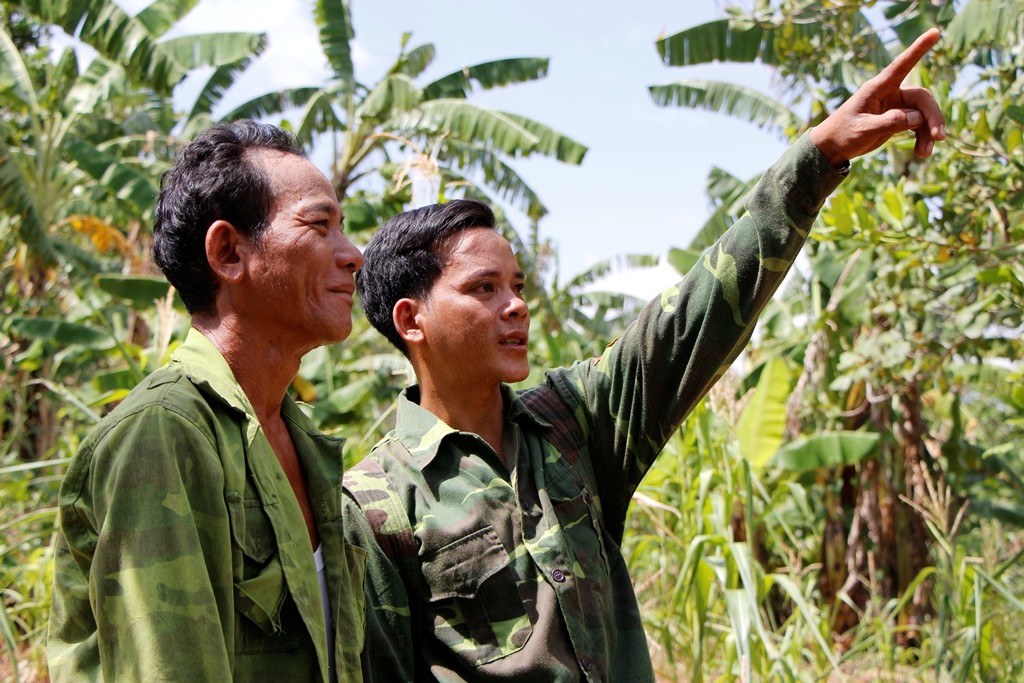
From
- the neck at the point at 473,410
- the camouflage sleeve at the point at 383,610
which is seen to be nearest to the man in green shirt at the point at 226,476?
the camouflage sleeve at the point at 383,610

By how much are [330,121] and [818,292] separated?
5424 millimetres

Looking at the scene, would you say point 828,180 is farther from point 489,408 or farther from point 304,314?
point 304,314

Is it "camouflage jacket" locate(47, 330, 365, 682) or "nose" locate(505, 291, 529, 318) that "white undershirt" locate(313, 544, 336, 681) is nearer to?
"camouflage jacket" locate(47, 330, 365, 682)

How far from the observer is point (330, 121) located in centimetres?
980

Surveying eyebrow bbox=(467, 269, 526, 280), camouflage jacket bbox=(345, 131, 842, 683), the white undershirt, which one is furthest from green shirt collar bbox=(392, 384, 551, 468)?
the white undershirt

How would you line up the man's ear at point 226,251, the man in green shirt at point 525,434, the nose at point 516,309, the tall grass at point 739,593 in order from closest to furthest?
1. the man's ear at point 226,251
2. the man in green shirt at point 525,434
3. the nose at point 516,309
4. the tall grass at point 739,593

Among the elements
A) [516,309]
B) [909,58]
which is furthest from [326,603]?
A: [909,58]

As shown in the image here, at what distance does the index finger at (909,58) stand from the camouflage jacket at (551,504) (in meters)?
0.17

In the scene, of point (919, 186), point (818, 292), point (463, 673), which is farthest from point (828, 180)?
point (818, 292)

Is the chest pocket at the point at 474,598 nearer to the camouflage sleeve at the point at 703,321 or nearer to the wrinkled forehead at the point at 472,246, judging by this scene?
the camouflage sleeve at the point at 703,321

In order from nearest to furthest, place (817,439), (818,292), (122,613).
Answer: (122,613) → (817,439) → (818,292)

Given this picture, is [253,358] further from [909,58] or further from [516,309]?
[909,58]

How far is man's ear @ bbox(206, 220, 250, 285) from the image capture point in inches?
57.5

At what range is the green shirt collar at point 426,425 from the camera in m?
1.95
